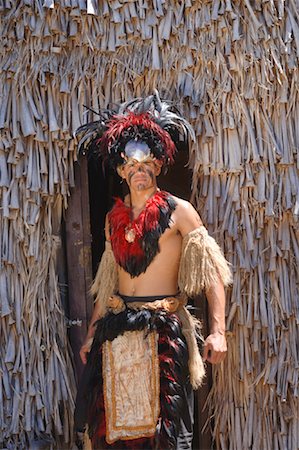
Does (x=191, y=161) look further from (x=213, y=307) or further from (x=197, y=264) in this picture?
(x=213, y=307)

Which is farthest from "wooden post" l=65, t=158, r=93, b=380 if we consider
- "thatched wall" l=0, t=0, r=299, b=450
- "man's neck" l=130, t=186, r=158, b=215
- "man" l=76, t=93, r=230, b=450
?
"man's neck" l=130, t=186, r=158, b=215

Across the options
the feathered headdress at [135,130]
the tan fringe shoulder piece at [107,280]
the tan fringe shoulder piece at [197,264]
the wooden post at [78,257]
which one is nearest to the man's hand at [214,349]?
the tan fringe shoulder piece at [197,264]

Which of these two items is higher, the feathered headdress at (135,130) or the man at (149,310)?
the feathered headdress at (135,130)

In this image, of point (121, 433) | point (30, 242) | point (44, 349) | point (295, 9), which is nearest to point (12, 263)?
point (30, 242)

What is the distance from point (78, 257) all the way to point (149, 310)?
3.64ft

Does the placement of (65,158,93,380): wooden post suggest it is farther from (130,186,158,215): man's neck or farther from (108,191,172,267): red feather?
(130,186,158,215): man's neck

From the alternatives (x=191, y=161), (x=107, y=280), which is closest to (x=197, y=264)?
(x=107, y=280)

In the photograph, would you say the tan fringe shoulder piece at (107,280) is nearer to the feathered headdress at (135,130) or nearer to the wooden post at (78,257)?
the feathered headdress at (135,130)

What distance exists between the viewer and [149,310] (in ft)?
13.6

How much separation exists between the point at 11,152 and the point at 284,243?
1592 mm

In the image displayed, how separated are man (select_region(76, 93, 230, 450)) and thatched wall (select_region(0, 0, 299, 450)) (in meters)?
0.57

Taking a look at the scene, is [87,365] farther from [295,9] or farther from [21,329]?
[295,9]

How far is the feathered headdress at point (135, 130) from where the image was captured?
4.23m

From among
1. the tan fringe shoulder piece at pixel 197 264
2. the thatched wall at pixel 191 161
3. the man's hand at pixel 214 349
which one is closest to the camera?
Result: the man's hand at pixel 214 349
